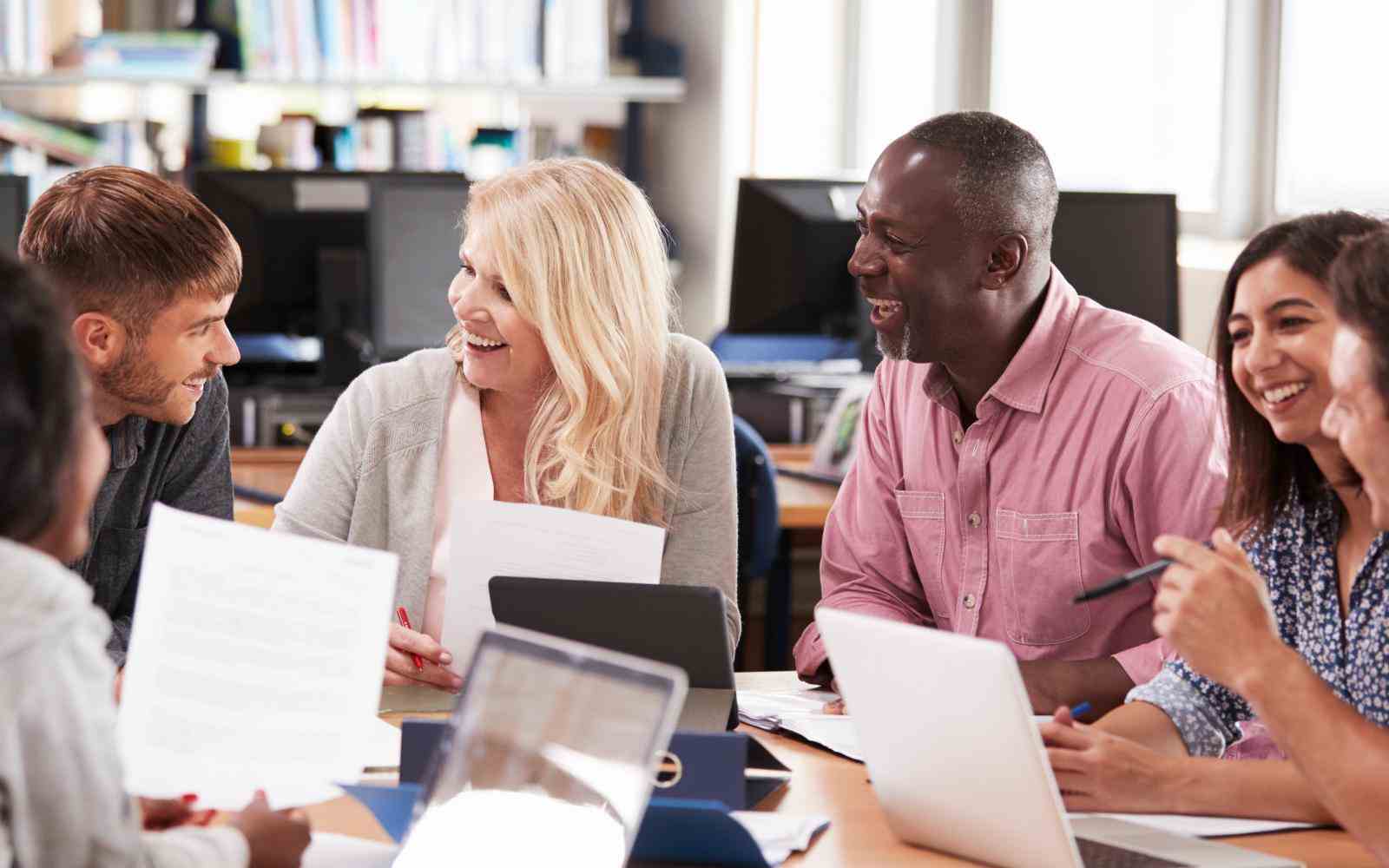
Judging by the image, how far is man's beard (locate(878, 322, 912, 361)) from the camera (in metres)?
2.02

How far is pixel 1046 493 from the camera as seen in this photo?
1949mm

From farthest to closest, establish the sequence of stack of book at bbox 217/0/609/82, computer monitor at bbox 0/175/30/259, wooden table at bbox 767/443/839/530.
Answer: stack of book at bbox 217/0/609/82 < computer monitor at bbox 0/175/30/259 < wooden table at bbox 767/443/839/530

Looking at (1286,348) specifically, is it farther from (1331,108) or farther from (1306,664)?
(1331,108)

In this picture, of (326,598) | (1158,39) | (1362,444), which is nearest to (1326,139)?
(1158,39)

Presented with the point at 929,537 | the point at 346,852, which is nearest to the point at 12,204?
the point at 929,537

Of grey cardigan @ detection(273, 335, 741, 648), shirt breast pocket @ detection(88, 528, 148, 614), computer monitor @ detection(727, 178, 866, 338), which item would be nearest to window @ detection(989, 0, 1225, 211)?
→ computer monitor @ detection(727, 178, 866, 338)

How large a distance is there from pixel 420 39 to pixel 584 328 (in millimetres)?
3236

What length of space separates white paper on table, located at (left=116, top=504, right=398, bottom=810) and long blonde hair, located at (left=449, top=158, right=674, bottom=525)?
0.67 meters

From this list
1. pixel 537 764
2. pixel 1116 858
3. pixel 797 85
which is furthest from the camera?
pixel 797 85

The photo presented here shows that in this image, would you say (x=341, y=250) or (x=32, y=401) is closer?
(x=32, y=401)

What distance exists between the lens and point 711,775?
1.40 meters

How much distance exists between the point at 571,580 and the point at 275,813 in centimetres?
41

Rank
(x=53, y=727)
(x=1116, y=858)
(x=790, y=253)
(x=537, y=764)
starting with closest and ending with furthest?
(x=53, y=727), (x=537, y=764), (x=1116, y=858), (x=790, y=253)

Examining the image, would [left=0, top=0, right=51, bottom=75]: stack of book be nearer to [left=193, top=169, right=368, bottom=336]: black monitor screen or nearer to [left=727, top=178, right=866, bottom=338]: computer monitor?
[left=193, top=169, right=368, bottom=336]: black monitor screen
